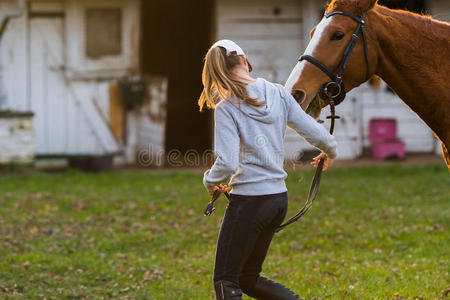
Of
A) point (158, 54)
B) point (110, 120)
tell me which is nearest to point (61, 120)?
point (110, 120)

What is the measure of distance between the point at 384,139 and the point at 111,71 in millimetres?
5116

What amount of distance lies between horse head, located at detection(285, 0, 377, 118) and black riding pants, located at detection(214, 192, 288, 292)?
0.52 m

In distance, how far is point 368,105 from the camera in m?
12.2

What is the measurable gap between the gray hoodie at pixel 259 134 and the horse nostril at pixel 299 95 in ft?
0.31

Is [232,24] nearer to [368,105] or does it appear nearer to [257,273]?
[368,105]

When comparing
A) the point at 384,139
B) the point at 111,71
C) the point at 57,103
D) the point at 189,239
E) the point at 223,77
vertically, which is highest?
the point at 223,77

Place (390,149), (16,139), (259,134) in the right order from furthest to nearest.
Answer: (390,149), (16,139), (259,134)

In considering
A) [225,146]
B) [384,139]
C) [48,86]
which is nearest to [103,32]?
[48,86]

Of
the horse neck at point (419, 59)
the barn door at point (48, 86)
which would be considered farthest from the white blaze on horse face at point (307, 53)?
the barn door at point (48, 86)

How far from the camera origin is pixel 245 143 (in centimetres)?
319

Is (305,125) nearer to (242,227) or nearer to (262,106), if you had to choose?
(262,106)

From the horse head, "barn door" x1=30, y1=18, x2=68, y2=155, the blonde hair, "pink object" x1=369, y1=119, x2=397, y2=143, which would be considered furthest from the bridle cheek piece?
→ "barn door" x1=30, y1=18, x2=68, y2=155

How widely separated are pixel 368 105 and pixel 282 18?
2242mm

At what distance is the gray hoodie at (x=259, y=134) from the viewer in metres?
3.13
